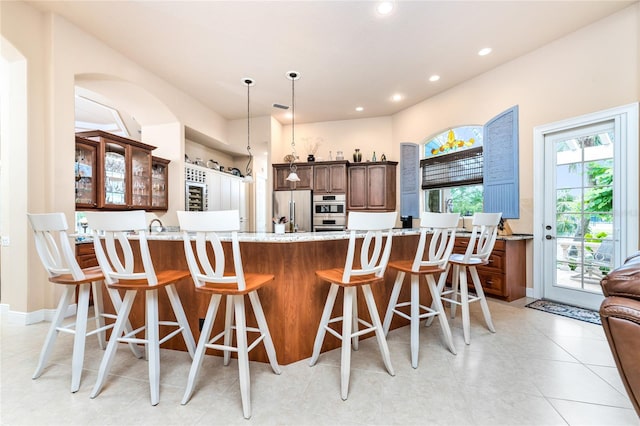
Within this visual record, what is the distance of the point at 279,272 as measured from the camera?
1.97 metres

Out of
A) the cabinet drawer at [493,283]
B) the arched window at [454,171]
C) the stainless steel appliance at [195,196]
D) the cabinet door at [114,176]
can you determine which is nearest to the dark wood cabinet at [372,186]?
the arched window at [454,171]

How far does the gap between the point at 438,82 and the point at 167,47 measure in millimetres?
3942

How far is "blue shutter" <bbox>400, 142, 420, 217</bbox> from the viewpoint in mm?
5156

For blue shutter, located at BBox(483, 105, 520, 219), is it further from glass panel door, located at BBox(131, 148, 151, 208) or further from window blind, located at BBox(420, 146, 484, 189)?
Answer: glass panel door, located at BBox(131, 148, 151, 208)

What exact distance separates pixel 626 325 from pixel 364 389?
132cm

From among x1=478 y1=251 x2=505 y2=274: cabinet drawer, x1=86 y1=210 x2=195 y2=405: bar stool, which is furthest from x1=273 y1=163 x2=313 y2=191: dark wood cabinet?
x1=86 y1=210 x2=195 y2=405: bar stool

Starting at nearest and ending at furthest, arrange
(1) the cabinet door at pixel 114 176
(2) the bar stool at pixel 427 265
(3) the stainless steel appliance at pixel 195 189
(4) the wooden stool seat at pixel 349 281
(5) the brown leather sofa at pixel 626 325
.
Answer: (5) the brown leather sofa at pixel 626 325 → (4) the wooden stool seat at pixel 349 281 → (2) the bar stool at pixel 427 265 → (1) the cabinet door at pixel 114 176 → (3) the stainless steel appliance at pixel 195 189

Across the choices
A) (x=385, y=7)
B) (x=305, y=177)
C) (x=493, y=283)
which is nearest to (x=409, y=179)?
(x=305, y=177)

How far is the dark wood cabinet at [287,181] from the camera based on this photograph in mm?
5680

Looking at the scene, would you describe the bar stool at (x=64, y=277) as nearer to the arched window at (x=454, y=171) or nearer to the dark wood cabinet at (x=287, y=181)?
the dark wood cabinet at (x=287, y=181)

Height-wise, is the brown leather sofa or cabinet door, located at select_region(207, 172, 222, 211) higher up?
cabinet door, located at select_region(207, 172, 222, 211)

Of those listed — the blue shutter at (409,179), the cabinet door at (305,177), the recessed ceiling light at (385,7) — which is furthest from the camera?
the cabinet door at (305,177)

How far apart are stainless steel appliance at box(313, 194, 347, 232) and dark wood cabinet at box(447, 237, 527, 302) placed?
269 cm

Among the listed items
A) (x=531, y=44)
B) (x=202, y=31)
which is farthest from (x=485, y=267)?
(x=202, y=31)
